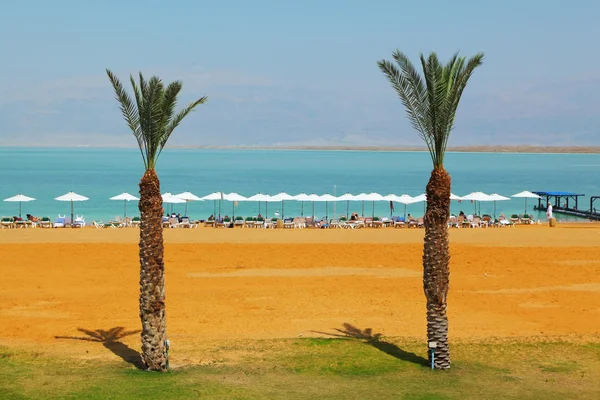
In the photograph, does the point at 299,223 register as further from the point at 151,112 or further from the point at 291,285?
the point at 151,112

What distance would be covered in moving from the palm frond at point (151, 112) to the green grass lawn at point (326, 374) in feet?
12.7

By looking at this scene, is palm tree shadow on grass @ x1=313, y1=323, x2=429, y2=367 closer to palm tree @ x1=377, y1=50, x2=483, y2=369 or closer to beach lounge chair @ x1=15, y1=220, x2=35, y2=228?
palm tree @ x1=377, y1=50, x2=483, y2=369

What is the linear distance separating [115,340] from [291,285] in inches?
322

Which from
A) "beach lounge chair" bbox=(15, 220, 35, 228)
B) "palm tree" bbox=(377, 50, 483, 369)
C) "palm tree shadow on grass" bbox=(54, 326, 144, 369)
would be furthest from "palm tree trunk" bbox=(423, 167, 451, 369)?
"beach lounge chair" bbox=(15, 220, 35, 228)

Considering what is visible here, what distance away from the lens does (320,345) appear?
1617 cm

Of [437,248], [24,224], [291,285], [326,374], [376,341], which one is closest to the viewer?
→ [437,248]

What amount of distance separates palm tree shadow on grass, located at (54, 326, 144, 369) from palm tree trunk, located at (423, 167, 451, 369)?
→ 5.55 metres

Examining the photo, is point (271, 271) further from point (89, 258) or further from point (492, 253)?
point (492, 253)

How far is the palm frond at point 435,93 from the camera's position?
13883 millimetres

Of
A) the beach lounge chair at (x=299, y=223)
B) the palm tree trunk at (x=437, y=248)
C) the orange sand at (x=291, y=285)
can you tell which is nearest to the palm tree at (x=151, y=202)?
the orange sand at (x=291, y=285)

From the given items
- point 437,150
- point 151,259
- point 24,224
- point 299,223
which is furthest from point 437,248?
point 24,224

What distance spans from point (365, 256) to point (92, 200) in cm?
5188

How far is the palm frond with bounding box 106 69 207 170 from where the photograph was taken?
44.9 feet

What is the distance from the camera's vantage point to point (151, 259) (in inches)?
535
